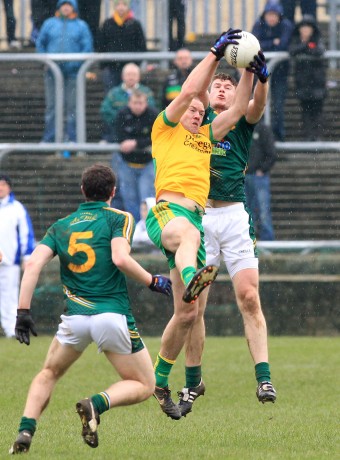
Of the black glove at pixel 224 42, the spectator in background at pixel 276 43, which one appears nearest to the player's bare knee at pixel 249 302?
the black glove at pixel 224 42

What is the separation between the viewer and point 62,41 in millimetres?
18781

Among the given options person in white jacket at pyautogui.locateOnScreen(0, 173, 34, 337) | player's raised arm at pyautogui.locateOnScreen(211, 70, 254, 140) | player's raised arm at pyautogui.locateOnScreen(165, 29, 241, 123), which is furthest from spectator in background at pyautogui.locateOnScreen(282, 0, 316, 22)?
player's raised arm at pyautogui.locateOnScreen(165, 29, 241, 123)

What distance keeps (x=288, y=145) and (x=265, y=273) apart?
67.7 inches

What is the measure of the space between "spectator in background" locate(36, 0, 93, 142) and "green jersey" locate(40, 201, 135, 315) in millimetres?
10122

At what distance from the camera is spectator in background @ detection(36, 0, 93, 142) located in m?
18.2

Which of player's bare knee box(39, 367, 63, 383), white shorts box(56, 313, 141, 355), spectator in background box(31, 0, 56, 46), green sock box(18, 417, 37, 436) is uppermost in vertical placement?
spectator in background box(31, 0, 56, 46)

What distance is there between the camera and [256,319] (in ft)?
33.2

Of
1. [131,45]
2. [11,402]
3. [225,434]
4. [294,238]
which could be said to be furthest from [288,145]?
[225,434]

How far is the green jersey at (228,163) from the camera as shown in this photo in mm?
10367

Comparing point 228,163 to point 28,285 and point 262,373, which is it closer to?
point 262,373

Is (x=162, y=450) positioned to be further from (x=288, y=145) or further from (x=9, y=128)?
A: (x=9, y=128)

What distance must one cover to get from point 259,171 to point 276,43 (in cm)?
216

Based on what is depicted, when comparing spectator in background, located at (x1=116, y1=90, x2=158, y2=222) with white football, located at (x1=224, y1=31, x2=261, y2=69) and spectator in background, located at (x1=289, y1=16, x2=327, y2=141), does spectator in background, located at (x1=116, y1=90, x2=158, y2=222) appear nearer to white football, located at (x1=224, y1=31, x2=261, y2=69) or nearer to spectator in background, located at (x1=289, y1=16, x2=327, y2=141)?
spectator in background, located at (x1=289, y1=16, x2=327, y2=141)

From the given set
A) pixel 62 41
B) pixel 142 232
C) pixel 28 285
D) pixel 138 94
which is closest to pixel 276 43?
pixel 138 94
